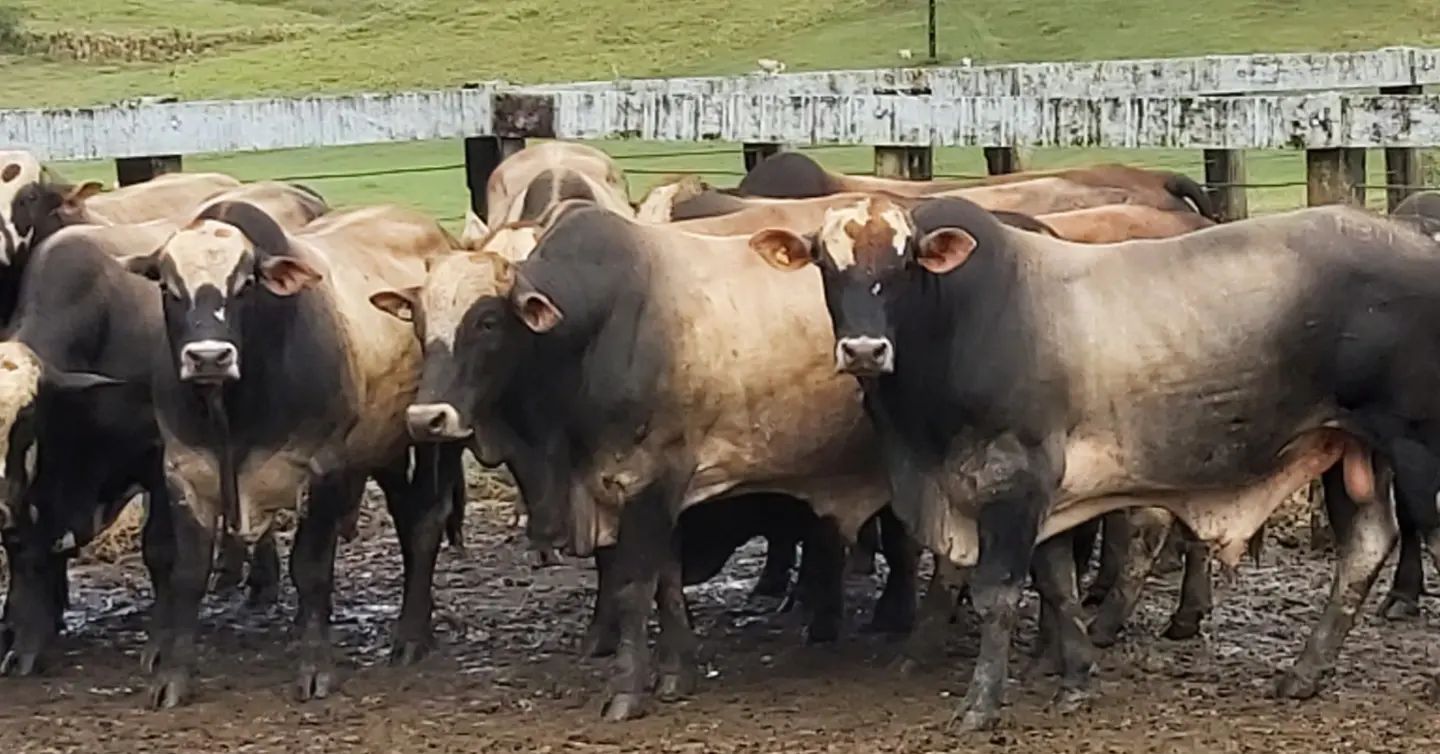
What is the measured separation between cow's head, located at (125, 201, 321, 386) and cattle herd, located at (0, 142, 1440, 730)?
0.04 feet

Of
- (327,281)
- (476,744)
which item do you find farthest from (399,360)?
(476,744)

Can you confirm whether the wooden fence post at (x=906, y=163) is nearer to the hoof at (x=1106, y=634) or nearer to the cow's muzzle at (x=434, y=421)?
the hoof at (x=1106, y=634)

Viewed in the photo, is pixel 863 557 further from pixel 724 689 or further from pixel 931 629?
pixel 724 689

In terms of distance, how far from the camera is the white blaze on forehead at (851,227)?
23.0 feet

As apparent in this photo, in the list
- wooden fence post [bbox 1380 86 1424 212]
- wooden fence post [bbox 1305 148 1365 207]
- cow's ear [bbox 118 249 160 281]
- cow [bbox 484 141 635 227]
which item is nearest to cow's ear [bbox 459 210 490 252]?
cow [bbox 484 141 635 227]

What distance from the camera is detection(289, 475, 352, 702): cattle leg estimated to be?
7.84 m

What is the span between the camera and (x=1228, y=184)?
1028 cm

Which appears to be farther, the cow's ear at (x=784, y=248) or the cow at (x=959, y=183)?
the cow at (x=959, y=183)

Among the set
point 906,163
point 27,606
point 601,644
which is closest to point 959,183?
point 906,163

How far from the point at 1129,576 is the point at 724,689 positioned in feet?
4.89

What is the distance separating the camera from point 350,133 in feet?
36.7

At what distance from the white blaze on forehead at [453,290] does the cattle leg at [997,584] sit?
1.72m

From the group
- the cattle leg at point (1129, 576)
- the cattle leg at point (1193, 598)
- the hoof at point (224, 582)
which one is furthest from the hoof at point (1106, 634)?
the hoof at point (224, 582)

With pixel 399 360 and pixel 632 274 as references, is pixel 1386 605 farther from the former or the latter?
pixel 399 360
